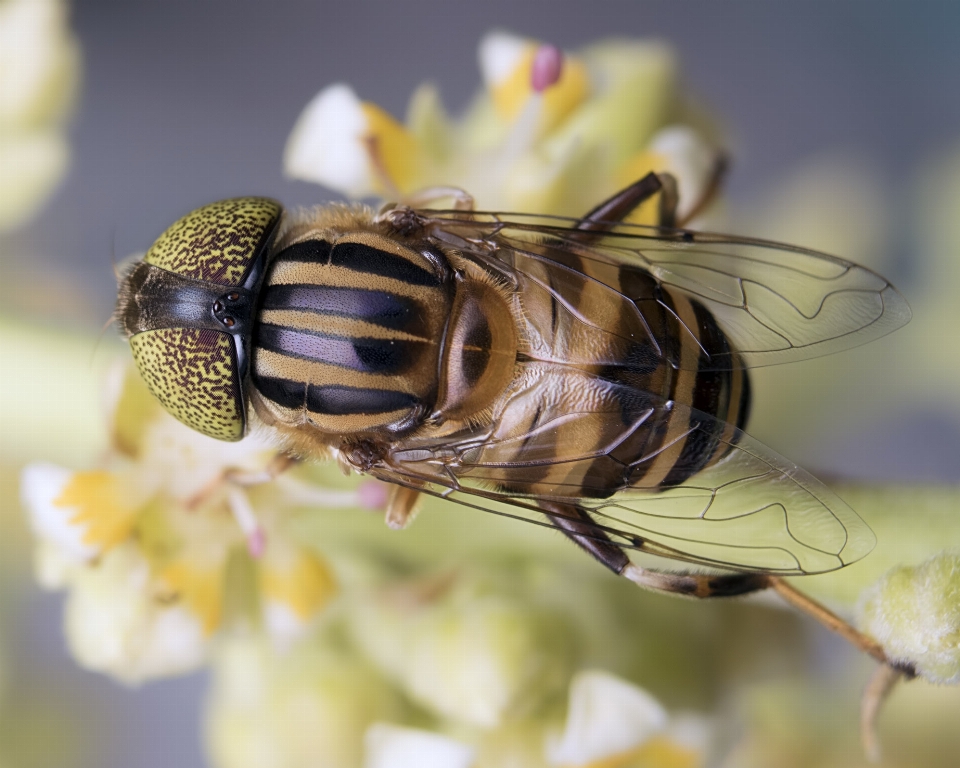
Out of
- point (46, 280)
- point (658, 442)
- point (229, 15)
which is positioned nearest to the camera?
point (658, 442)

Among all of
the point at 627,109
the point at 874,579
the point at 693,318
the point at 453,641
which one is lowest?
the point at 453,641

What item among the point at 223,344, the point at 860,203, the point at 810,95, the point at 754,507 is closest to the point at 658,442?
the point at 754,507

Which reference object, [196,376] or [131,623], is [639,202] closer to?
[196,376]

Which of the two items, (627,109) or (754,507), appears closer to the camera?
(754,507)

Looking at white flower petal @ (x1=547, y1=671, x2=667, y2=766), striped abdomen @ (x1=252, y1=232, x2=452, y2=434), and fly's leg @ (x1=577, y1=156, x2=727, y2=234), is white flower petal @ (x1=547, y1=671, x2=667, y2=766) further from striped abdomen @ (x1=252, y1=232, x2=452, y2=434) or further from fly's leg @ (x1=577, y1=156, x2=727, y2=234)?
fly's leg @ (x1=577, y1=156, x2=727, y2=234)

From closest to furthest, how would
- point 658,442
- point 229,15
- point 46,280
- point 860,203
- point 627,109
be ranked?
point 658,442, point 627,109, point 46,280, point 860,203, point 229,15

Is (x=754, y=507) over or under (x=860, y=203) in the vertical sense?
under

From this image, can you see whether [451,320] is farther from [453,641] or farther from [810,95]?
[810,95]
